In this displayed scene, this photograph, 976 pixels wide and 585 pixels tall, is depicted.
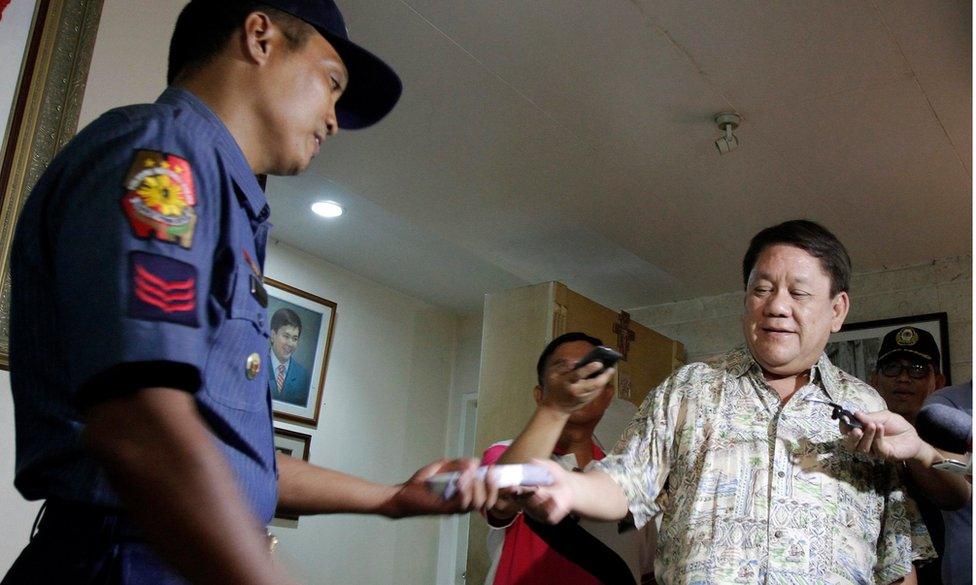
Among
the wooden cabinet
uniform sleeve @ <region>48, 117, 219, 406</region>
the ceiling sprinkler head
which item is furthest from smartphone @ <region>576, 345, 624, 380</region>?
the wooden cabinet

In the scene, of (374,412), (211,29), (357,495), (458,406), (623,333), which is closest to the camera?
(211,29)

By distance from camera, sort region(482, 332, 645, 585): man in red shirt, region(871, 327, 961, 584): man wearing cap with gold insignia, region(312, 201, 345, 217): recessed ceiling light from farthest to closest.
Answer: region(312, 201, 345, 217): recessed ceiling light
region(871, 327, 961, 584): man wearing cap with gold insignia
region(482, 332, 645, 585): man in red shirt

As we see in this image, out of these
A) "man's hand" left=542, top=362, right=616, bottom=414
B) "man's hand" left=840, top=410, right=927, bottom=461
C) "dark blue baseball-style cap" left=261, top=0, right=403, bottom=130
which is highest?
"dark blue baseball-style cap" left=261, top=0, right=403, bottom=130

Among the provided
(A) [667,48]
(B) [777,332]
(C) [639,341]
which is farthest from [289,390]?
(B) [777,332]

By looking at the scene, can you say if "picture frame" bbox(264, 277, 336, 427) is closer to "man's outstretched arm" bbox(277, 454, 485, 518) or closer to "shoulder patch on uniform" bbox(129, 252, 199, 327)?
"man's outstretched arm" bbox(277, 454, 485, 518)

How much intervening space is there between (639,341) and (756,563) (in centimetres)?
320

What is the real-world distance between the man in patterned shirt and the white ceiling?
1211mm

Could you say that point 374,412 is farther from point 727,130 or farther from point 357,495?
point 357,495

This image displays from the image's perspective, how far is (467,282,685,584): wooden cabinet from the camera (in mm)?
3939

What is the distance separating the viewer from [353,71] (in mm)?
1321

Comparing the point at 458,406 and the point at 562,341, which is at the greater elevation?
the point at 458,406

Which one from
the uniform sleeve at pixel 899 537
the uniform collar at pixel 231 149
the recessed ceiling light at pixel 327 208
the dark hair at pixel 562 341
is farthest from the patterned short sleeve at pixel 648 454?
the recessed ceiling light at pixel 327 208

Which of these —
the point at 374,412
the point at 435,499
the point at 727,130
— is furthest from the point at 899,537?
the point at 374,412

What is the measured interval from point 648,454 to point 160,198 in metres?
Answer: 1.15
